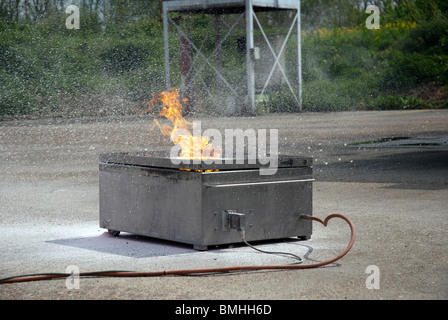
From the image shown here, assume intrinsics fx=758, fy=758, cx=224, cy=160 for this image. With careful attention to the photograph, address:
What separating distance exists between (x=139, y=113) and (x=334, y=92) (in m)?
8.38

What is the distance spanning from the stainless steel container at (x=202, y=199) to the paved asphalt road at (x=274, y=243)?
0.13 m

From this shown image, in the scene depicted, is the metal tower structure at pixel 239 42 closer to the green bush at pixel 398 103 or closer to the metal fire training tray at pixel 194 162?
the green bush at pixel 398 103

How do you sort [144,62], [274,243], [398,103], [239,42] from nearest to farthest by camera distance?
[274,243]
[239,42]
[398,103]
[144,62]

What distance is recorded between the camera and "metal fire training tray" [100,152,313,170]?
532 cm

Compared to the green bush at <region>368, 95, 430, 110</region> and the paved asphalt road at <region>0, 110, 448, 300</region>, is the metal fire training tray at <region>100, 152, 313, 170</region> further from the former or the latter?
the green bush at <region>368, 95, 430, 110</region>

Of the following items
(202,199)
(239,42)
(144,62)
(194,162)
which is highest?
(239,42)

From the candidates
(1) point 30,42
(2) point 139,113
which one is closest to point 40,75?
(1) point 30,42

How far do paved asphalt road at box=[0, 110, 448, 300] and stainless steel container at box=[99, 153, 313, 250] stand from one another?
0.13 metres

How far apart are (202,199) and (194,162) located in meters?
0.28

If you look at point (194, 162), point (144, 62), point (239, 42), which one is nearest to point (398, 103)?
point (239, 42)

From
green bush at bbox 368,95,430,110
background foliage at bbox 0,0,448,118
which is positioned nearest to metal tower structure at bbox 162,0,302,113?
background foliage at bbox 0,0,448,118

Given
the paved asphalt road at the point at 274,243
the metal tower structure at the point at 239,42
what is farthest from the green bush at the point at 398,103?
the paved asphalt road at the point at 274,243

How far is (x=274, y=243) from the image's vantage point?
18.9ft

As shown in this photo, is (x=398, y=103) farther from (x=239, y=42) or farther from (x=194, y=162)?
(x=194, y=162)
